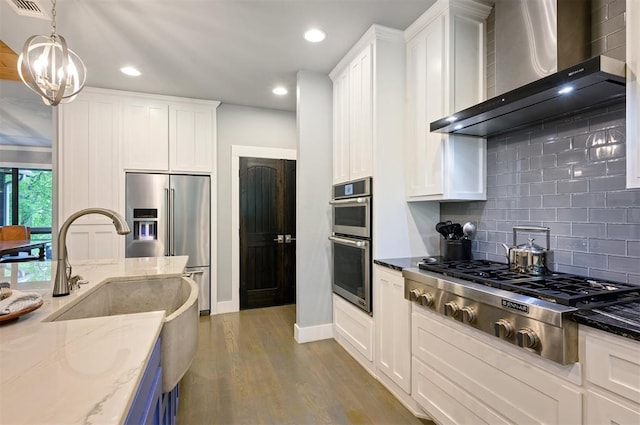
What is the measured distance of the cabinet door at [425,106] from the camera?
2191 mm

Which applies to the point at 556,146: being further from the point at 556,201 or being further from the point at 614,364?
the point at 614,364

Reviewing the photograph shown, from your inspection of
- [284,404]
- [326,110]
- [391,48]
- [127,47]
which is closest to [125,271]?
[284,404]

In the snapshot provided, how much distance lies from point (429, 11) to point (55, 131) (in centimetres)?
391

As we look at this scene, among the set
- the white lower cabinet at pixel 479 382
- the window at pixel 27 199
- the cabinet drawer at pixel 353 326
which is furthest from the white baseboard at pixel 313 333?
the window at pixel 27 199

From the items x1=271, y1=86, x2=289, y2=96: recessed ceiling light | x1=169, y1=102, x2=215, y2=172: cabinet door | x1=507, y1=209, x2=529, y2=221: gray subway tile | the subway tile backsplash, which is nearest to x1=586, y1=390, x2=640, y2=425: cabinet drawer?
the subway tile backsplash

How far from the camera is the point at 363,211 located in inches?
101

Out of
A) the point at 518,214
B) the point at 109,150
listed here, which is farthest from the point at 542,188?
the point at 109,150

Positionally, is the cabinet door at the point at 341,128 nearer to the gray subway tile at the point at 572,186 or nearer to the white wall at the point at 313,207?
the white wall at the point at 313,207

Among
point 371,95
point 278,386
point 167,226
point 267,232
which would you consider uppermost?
point 371,95

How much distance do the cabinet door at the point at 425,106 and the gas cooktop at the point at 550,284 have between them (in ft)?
1.93

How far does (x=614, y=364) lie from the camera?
1037 mm

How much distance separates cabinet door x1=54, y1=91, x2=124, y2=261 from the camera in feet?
11.3

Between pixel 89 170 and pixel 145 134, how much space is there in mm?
721

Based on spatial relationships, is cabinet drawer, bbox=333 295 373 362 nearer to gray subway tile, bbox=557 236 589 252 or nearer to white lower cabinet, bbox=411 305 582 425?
white lower cabinet, bbox=411 305 582 425
